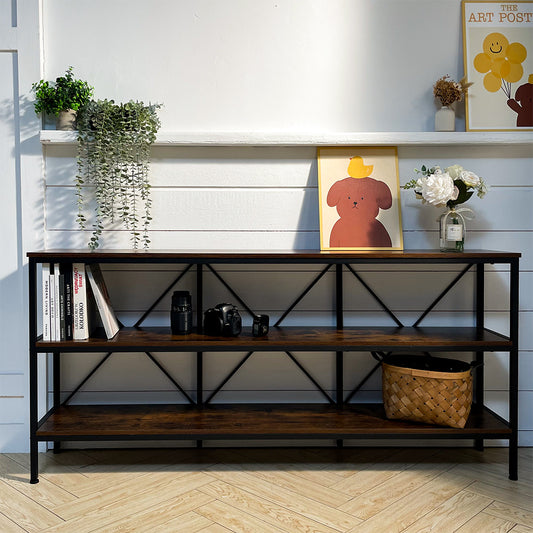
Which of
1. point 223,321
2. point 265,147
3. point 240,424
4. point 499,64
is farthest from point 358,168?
point 240,424

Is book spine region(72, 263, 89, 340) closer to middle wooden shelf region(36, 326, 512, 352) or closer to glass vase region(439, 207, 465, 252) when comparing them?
middle wooden shelf region(36, 326, 512, 352)

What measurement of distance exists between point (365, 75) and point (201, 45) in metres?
0.69

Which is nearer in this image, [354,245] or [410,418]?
[410,418]

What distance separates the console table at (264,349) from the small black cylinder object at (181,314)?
3 cm

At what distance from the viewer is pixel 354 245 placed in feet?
7.48

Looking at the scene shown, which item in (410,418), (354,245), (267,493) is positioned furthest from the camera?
(354,245)

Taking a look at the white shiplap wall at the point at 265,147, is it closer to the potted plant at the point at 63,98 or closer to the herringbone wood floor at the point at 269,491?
the potted plant at the point at 63,98

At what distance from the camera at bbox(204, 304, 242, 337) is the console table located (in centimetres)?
5

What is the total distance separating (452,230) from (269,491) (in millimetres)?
1193

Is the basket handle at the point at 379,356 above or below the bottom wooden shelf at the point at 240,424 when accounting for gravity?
above

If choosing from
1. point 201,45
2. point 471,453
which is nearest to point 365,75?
point 201,45

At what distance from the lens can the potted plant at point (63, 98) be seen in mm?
2170

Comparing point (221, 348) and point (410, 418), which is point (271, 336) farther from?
point (410, 418)

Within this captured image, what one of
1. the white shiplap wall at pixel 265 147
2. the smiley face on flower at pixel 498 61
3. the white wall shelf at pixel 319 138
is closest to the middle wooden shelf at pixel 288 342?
the white shiplap wall at pixel 265 147
